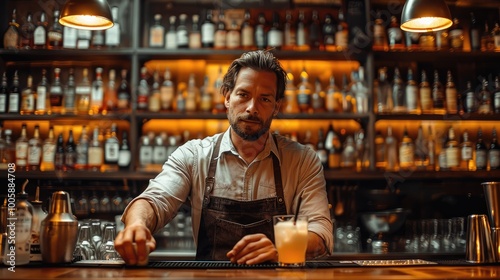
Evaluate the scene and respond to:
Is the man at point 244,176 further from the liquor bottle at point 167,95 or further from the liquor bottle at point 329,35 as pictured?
the liquor bottle at point 329,35

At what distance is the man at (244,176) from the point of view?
2.08 m

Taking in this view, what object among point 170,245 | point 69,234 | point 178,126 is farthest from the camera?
point 178,126

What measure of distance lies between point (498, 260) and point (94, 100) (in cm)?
263

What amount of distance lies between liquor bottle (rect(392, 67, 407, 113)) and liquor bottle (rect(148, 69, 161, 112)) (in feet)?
4.99

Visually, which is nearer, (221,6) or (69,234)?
(69,234)

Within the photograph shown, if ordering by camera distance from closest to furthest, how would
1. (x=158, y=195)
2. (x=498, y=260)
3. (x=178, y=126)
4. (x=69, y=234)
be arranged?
(x=69, y=234), (x=498, y=260), (x=158, y=195), (x=178, y=126)

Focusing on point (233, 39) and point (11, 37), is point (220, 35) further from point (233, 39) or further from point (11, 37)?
point (11, 37)

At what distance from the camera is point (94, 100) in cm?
361

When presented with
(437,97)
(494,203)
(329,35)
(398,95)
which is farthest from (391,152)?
(494,203)

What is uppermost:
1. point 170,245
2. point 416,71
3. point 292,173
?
point 416,71

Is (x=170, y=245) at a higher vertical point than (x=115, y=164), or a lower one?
lower

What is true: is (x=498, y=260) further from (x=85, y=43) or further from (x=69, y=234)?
(x=85, y=43)

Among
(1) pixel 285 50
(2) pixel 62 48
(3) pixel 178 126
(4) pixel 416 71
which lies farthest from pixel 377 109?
(2) pixel 62 48

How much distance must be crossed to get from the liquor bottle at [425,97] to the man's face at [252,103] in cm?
183
